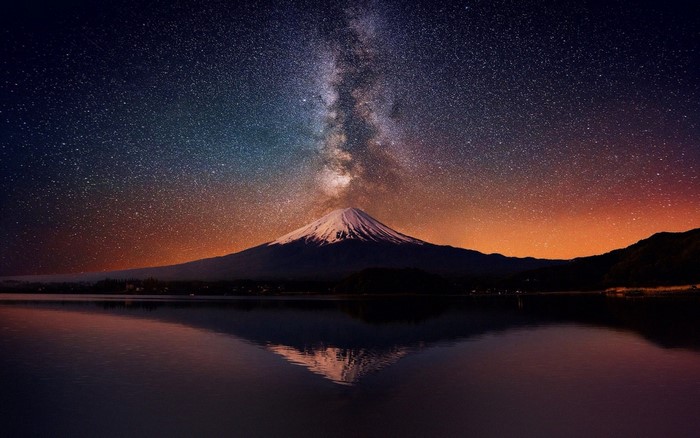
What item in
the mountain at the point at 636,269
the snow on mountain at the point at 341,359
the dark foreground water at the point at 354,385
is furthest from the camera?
the mountain at the point at 636,269

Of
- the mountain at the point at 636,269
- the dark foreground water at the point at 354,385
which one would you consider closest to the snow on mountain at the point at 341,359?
the dark foreground water at the point at 354,385

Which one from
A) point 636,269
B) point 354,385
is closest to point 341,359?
point 354,385

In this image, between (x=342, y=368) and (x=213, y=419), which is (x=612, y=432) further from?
(x=342, y=368)

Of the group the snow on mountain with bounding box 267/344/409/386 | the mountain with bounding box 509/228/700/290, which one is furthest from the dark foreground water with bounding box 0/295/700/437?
the mountain with bounding box 509/228/700/290

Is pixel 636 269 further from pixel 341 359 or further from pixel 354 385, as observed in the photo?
pixel 354 385

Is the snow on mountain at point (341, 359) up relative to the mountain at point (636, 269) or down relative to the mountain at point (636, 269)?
down

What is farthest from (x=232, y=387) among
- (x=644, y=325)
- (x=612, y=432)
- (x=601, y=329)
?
(x=644, y=325)

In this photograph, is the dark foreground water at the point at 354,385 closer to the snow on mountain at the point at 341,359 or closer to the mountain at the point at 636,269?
the snow on mountain at the point at 341,359
